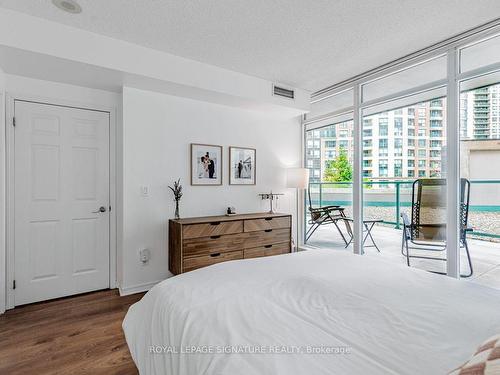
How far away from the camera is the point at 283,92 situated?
374cm

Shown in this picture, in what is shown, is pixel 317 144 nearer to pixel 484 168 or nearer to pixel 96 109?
pixel 484 168

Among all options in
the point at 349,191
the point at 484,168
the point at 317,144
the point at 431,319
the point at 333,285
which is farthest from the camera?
the point at 317,144

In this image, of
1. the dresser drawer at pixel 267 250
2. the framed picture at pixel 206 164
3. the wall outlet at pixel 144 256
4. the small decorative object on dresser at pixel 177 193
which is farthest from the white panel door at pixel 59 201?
the dresser drawer at pixel 267 250

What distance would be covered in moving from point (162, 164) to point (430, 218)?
305 cm

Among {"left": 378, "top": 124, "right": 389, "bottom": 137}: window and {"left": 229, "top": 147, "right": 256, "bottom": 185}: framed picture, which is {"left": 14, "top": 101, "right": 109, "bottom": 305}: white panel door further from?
{"left": 378, "top": 124, "right": 389, "bottom": 137}: window

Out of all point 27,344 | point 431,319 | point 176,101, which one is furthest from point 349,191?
point 27,344

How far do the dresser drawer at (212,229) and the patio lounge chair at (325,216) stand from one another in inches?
57.6

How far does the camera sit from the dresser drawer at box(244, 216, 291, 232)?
342 centimetres

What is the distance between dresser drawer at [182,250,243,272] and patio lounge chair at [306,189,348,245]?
1.51 metres

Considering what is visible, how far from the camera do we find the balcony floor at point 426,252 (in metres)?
2.58

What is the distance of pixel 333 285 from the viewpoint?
1.40 metres

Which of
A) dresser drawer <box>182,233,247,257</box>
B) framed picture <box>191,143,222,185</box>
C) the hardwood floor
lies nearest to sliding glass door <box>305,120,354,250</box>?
dresser drawer <box>182,233,247,257</box>

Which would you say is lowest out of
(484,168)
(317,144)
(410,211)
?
(410,211)

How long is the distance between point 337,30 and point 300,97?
150 centimetres
